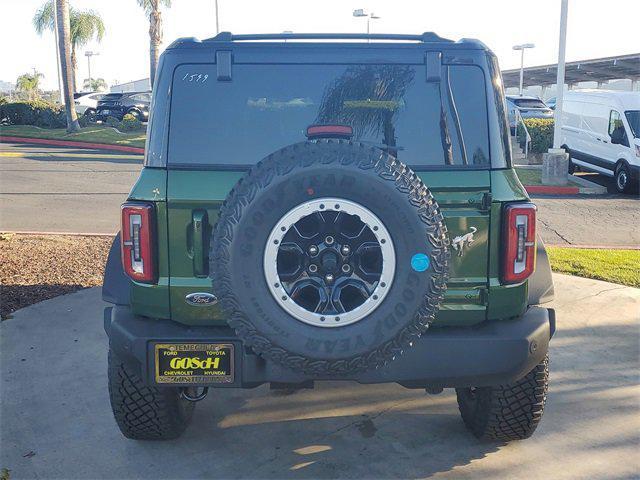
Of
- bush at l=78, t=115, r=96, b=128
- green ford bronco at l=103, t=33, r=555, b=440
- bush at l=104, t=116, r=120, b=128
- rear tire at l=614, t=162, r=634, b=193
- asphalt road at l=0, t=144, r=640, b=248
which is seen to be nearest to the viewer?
green ford bronco at l=103, t=33, r=555, b=440

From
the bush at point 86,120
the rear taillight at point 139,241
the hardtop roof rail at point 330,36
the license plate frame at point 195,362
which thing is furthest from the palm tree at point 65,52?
the license plate frame at point 195,362

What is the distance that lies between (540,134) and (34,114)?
2099 cm

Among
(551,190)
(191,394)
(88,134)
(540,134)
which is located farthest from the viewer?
(88,134)

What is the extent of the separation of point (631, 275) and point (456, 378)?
5.10m

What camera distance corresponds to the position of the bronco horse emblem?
3150mm

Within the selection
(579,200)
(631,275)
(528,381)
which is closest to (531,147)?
(579,200)

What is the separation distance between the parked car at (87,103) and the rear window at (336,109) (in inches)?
1167

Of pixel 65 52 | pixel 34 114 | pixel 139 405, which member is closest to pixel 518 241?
pixel 139 405

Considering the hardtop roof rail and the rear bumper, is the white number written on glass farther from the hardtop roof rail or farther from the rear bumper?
the rear bumper

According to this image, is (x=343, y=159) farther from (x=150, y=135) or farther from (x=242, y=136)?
(x=150, y=135)

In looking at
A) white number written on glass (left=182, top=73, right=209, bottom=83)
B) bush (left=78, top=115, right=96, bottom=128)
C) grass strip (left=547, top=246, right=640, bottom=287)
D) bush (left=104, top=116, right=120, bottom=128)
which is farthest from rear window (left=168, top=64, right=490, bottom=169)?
bush (left=78, top=115, right=96, bottom=128)

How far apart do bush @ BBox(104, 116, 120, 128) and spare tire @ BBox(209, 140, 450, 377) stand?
26.0m

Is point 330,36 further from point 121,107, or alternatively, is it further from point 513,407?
point 121,107

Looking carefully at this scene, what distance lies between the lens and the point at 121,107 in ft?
98.1
